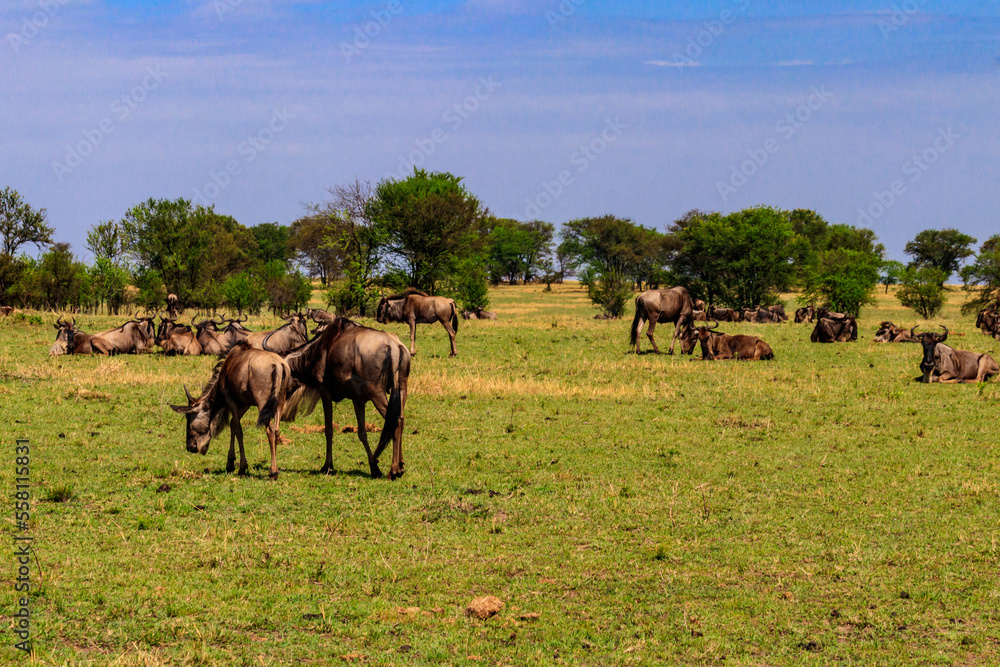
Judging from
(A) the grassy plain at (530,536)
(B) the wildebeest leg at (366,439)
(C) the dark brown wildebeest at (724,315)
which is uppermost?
(C) the dark brown wildebeest at (724,315)

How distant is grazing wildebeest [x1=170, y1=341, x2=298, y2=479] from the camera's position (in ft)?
35.6

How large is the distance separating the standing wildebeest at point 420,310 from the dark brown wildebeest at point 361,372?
13.9 metres

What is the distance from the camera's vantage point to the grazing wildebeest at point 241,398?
35.6 ft

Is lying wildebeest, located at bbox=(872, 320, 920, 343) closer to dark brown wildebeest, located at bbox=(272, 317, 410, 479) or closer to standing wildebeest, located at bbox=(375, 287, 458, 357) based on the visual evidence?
standing wildebeest, located at bbox=(375, 287, 458, 357)

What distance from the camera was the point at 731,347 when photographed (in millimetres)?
24469

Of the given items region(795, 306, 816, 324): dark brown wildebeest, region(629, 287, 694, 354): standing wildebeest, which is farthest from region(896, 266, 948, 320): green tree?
region(629, 287, 694, 354): standing wildebeest

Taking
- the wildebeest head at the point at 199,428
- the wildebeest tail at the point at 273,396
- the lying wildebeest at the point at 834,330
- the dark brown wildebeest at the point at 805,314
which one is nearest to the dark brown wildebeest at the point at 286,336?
the wildebeest head at the point at 199,428

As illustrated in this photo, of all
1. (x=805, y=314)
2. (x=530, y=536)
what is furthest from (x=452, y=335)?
(x=805, y=314)

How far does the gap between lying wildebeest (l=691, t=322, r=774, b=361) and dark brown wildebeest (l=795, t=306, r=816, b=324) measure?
64.9ft

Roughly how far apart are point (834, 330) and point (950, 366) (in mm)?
9528

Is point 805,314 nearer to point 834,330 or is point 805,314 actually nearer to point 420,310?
point 834,330

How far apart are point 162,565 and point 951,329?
35459 millimetres

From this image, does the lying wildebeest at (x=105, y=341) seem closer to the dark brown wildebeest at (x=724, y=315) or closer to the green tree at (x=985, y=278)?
the dark brown wildebeest at (x=724, y=315)

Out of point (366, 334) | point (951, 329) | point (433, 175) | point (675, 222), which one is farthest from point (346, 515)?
point (675, 222)
